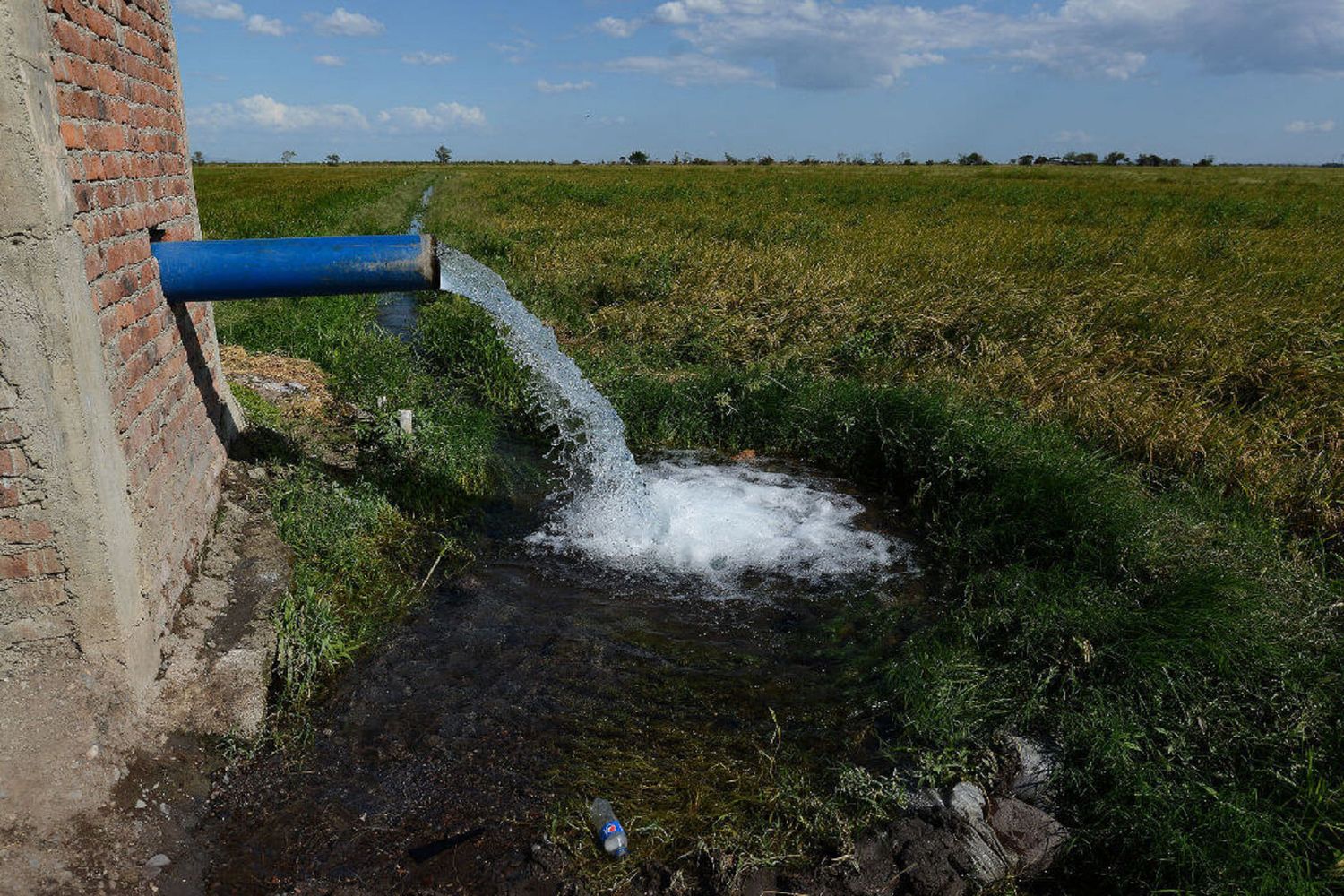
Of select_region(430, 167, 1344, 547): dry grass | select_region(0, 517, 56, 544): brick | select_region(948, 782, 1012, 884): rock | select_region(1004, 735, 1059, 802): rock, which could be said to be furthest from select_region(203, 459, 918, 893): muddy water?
select_region(430, 167, 1344, 547): dry grass

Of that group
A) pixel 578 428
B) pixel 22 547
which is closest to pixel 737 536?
pixel 578 428

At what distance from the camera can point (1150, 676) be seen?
120 inches

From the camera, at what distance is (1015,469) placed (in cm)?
468

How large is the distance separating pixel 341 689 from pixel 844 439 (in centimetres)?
378

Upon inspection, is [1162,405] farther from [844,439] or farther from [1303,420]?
[844,439]

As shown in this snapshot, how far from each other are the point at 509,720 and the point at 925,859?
1.58 meters

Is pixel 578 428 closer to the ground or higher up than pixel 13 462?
closer to the ground

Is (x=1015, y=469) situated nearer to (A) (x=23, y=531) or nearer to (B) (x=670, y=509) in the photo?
(B) (x=670, y=509)

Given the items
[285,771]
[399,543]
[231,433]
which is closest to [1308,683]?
[285,771]

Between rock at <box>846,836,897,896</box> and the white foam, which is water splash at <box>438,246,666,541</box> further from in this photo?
rock at <box>846,836,897,896</box>

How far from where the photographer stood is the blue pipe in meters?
3.27

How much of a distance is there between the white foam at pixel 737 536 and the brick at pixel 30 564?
2496 mm

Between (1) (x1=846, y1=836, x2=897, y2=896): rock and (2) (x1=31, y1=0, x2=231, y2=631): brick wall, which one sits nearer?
(1) (x1=846, y1=836, x2=897, y2=896): rock

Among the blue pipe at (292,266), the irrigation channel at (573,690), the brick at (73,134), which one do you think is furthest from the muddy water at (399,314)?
the brick at (73,134)
